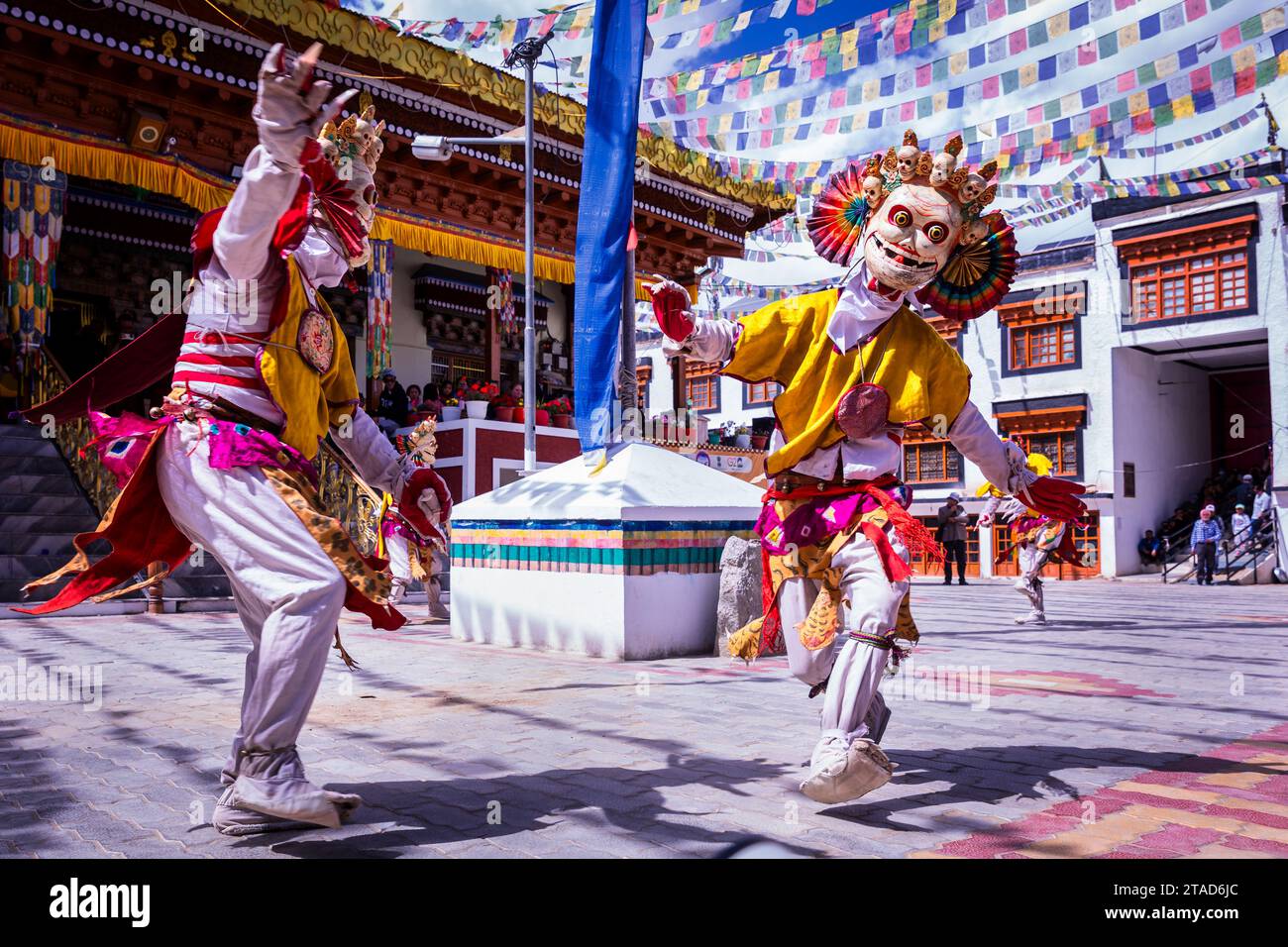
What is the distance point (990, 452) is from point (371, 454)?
2.42 meters

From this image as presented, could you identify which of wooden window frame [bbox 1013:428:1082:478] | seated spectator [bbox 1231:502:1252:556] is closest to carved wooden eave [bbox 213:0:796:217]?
wooden window frame [bbox 1013:428:1082:478]

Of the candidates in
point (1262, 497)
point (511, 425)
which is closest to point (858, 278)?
point (511, 425)

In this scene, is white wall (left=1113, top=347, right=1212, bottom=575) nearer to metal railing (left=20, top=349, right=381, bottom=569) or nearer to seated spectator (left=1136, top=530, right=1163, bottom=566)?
seated spectator (left=1136, top=530, right=1163, bottom=566)

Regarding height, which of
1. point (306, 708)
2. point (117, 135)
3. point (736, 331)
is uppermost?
point (117, 135)

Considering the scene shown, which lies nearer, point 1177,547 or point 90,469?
point 90,469

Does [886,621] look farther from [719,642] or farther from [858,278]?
[719,642]

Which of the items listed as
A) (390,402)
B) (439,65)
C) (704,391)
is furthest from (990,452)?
(704,391)

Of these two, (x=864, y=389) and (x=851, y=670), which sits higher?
(x=864, y=389)

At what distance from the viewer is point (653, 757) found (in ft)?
13.3

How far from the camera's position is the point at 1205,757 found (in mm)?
4102

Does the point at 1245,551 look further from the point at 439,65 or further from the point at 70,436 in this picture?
the point at 70,436

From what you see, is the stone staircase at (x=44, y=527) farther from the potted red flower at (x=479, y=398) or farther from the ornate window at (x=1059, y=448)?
the ornate window at (x=1059, y=448)

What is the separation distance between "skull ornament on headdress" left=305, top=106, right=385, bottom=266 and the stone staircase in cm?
829

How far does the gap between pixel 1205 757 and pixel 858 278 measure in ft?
A: 8.10
